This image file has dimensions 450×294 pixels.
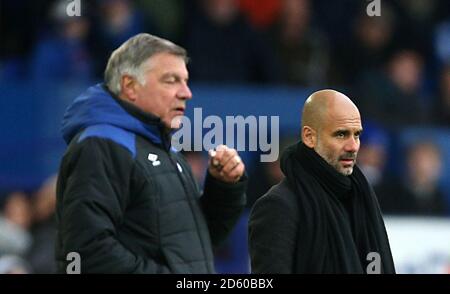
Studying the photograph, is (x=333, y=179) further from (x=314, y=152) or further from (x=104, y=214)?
(x=104, y=214)

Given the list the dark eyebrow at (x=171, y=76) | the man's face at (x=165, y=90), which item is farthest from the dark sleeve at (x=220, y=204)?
the dark eyebrow at (x=171, y=76)

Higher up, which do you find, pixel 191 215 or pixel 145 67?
pixel 145 67

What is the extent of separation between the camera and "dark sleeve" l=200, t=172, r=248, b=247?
5.07 m

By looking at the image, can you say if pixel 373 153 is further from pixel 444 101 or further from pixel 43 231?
pixel 43 231

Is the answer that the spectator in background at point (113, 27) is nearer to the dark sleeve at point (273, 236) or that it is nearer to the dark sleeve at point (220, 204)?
the dark sleeve at point (220, 204)

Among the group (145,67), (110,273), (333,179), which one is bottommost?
(110,273)

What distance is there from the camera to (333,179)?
4.39 metres

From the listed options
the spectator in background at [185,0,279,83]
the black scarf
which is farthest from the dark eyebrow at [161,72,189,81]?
the spectator in background at [185,0,279,83]

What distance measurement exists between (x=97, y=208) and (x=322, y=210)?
0.82 metres

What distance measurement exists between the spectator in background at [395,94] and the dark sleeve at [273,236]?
5063 mm

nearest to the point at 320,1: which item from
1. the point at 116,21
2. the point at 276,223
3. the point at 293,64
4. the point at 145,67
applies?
the point at 293,64

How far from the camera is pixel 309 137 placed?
14.6 feet

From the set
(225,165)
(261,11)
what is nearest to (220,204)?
(225,165)
